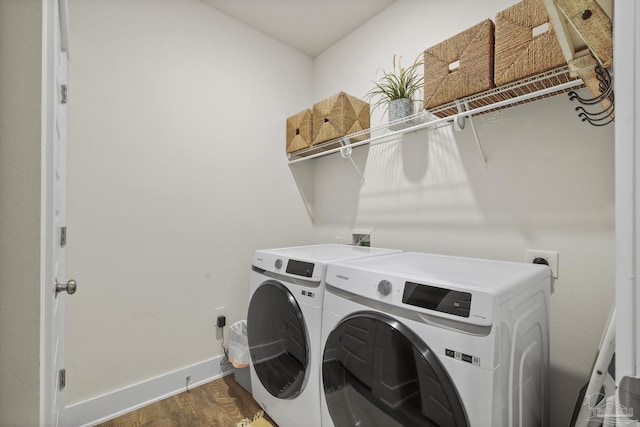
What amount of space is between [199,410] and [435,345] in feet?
4.83

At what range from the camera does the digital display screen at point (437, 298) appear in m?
0.76

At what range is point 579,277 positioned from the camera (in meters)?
1.16

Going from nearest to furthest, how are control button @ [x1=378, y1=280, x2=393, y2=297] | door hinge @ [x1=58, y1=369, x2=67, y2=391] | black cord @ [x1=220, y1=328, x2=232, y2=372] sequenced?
1. control button @ [x1=378, y1=280, x2=393, y2=297]
2. door hinge @ [x1=58, y1=369, x2=67, y2=391]
3. black cord @ [x1=220, y1=328, x2=232, y2=372]

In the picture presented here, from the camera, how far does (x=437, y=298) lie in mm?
812

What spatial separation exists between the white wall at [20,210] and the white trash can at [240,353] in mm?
1395

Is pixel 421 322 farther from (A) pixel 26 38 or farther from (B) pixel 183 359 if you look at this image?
(B) pixel 183 359

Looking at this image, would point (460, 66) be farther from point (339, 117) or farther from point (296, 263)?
point (296, 263)

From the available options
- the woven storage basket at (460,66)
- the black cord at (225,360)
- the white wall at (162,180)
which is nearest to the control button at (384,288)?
the woven storage basket at (460,66)

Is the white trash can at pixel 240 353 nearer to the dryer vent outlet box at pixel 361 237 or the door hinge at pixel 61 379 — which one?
the door hinge at pixel 61 379

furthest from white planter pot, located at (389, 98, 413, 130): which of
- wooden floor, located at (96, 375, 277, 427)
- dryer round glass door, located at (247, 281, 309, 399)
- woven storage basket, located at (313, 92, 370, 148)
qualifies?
wooden floor, located at (96, 375, 277, 427)

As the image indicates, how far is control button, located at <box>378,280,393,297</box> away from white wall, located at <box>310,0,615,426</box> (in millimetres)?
777

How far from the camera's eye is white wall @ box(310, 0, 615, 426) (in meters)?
1.13

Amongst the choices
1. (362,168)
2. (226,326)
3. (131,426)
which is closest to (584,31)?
(362,168)

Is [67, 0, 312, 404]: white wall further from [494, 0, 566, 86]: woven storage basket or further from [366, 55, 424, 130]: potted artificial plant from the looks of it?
[494, 0, 566, 86]: woven storage basket
